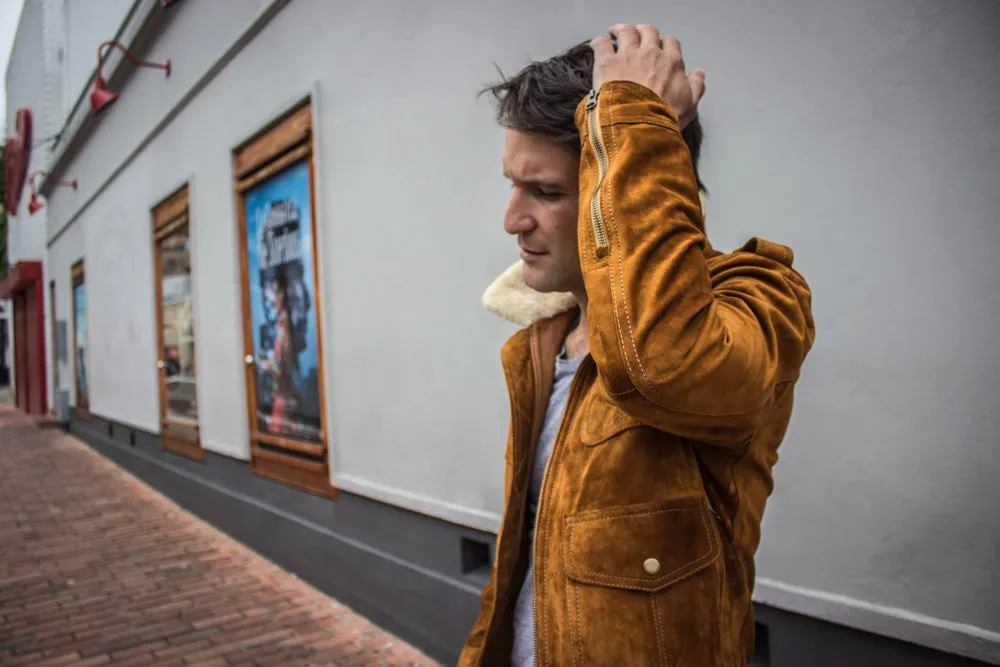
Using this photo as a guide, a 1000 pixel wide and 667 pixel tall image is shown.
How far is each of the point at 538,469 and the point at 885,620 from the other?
1.26m

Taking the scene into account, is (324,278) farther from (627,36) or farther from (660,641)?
(660,641)

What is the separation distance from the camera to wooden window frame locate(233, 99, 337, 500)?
189 inches

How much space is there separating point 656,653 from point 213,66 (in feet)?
21.1

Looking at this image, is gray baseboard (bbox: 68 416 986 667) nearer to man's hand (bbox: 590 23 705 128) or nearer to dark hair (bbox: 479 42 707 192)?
dark hair (bbox: 479 42 707 192)

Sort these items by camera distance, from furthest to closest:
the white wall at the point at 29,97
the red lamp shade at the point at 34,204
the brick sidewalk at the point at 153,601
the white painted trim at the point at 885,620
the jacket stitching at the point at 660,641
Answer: the white wall at the point at 29,97
the red lamp shade at the point at 34,204
the brick sidewalk at the point at 153,601
the white painted trim at the point at 885,620
the jacket stitching at the point at 660,641

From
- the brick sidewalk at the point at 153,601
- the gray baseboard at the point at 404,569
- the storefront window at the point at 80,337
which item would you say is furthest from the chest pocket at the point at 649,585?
the storefront window at the point at 80,337

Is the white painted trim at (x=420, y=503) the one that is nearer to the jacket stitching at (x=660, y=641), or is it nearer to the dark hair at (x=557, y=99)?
the jacket stitching at (x=660, y=641)

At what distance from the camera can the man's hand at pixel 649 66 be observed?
3.63 feet

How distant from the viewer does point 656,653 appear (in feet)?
3.60

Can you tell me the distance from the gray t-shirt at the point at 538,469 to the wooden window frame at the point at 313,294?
3.34 meters

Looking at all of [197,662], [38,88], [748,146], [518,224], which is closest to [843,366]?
[748,146]

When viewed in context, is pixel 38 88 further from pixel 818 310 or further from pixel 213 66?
pixel 818 310

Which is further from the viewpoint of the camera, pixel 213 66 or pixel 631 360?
→ pixel 213 66

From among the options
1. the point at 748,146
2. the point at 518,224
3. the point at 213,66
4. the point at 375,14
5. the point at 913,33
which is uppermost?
the point at 213,66
